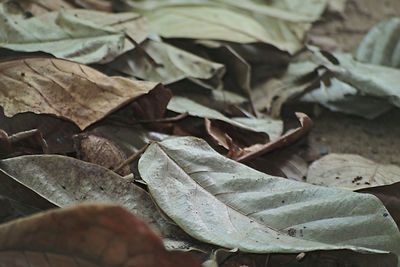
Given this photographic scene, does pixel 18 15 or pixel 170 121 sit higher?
pixel 18 15

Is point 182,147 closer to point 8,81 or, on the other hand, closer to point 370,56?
point 8,81

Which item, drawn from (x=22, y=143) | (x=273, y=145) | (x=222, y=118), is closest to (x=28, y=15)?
(x=22, y=143)

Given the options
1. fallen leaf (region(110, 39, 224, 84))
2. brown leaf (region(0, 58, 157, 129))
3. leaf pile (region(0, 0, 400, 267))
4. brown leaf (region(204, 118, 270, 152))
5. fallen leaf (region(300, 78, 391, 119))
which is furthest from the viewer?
fallen leaf (region(300, 78, 391, 119))

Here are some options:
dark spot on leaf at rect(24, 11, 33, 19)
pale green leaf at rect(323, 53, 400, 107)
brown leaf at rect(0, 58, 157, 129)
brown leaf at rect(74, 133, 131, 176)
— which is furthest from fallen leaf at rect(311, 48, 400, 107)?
dark spot on leaf at rect(24, 11, 33, 19)

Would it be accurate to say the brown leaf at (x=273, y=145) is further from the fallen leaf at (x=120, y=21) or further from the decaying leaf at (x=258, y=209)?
the fallen leaf at (x=120, y=21)

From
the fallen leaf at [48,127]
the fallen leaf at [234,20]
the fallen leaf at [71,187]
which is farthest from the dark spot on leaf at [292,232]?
the fallen leaf at [234,20]

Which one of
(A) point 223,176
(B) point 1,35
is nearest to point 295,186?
(A) point 223,176

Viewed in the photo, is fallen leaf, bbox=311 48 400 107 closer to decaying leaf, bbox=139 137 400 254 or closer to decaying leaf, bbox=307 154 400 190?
decaying leaf, bbox=307 154 400 190

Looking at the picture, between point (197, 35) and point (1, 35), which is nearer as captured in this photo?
point (1, 35)
